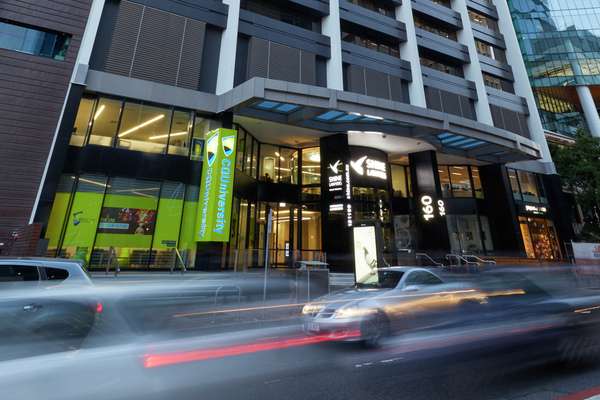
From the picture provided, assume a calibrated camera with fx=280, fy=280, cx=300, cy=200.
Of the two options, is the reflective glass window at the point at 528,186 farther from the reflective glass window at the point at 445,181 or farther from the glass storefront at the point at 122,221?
the glass storefront at the point at 122,221

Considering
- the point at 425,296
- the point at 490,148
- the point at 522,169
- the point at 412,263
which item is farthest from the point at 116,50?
the point at 522,169

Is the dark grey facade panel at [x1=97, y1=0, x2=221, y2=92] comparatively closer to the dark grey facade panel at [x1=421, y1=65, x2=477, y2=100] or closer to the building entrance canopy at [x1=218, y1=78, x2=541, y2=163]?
the building entrance canopy at [x1=218, y1=78, x2=541, y2=163]

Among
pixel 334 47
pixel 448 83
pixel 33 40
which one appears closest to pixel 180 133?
pixel 33 40

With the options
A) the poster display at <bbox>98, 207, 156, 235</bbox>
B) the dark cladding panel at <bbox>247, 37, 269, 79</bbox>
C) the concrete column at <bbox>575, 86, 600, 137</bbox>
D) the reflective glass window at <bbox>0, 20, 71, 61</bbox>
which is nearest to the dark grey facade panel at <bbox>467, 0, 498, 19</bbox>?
the concrete column at <bbox>575, 86, 600, 137</bbox>

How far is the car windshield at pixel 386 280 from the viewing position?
6.34 meters

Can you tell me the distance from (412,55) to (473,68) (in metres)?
8.02

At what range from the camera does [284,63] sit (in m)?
18.6

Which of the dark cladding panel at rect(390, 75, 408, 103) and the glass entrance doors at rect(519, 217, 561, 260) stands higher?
the dark cladding panel at rect(390, 75, 408, 103)

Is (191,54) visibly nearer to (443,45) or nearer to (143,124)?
(143,124)

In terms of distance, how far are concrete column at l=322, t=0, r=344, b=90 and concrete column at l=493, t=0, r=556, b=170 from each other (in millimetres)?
21866

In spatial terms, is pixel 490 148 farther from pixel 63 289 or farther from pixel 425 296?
pixel 63 289

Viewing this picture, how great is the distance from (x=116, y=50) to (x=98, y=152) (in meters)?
5.71

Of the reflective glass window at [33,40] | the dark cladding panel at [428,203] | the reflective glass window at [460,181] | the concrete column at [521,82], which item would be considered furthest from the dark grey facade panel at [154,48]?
the concrete column at [521,82]

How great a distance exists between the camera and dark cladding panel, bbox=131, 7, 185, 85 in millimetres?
14891
